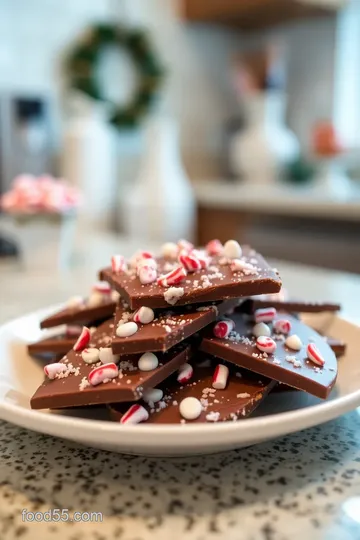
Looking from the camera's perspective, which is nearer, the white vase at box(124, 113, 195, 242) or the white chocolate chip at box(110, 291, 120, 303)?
the white chocolate chip at box(110, 291, 120, 303)

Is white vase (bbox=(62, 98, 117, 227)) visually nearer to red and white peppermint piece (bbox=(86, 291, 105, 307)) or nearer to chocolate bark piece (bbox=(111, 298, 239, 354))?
red and white peppermint piece (bbox=(86, 291, 105, 307))

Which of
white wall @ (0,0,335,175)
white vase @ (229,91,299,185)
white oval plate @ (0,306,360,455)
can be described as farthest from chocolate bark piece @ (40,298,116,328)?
white vase @ (229,91,299,185)

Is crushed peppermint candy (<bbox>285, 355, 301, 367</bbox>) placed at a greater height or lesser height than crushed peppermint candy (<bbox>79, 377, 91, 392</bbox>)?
greater

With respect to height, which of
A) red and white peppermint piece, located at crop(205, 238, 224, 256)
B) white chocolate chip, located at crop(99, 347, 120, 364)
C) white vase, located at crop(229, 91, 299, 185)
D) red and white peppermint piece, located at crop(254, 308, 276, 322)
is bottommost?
white chocolate chip, located at crop(99, 347, 120, 364)

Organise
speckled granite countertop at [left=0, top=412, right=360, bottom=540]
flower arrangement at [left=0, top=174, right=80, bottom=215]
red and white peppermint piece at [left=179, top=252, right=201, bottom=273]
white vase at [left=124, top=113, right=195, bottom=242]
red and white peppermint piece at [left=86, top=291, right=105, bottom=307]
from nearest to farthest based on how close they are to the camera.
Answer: speckled granite countertop at [left=0, top=412, right=360, bottom=540]
red and white peppermint piece at [left=179, top=252, right=201, bottom=273]
red and white peppermint piece at [left=86, top=291, right=105, bottom=307]
flower arrangement at [left=0, top=174, right=80, bottom=215]
white vase at [left=124, top=113, right=195, bottom=242]

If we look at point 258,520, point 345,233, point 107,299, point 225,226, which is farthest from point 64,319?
point 225,226

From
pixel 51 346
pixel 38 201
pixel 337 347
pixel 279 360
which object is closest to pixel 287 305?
pixel 337 347

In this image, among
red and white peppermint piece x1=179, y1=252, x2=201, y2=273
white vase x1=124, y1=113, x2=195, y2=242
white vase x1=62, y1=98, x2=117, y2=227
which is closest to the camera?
red and white peppermint piece x1=179, y1=252, x2=201, y2=273

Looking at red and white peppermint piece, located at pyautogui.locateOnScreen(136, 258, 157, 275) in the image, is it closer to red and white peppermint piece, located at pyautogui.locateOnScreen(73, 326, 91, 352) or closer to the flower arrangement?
red and white peppermint piece, located at pyautogui.locateOnScreen(73, 326, 91, 352)
